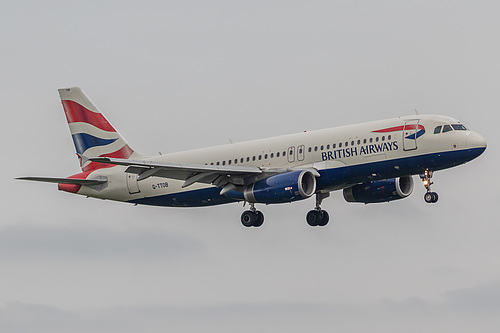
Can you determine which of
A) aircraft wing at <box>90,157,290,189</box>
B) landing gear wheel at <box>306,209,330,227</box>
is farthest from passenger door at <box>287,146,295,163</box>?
landing gear wheel at <box>306,209,330,227</box>

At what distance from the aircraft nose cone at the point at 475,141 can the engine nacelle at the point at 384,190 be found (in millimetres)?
8203

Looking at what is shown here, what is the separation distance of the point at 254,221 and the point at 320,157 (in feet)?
21.9

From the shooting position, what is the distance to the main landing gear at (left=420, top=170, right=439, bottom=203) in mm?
62500

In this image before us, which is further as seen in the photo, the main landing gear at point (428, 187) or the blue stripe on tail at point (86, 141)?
the blue stripe on tail at point (86, 141)

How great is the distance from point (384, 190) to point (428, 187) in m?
6.40

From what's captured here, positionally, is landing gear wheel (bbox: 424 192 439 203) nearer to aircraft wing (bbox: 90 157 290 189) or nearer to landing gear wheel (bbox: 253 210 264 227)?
aircraft wing (bbox: 90 157 290 189)

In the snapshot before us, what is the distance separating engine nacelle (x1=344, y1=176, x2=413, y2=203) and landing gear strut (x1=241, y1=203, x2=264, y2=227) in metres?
6.15

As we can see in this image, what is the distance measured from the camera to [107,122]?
75.3 metres

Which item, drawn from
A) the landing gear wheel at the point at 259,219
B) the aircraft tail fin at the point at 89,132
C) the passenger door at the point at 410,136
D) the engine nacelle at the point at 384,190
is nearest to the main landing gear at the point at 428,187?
the passenger door at the point at 410,136

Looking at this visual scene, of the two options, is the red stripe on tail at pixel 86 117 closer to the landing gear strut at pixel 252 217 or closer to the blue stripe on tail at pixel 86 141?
the blue stripe on tail at pixel 86 141

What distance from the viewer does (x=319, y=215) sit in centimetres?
7019

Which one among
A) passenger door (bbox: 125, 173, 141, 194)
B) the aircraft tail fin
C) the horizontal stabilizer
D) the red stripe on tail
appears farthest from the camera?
the red stripe on tail

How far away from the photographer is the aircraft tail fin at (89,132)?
244 feet

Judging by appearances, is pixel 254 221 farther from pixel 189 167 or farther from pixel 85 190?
pixel 85 190
